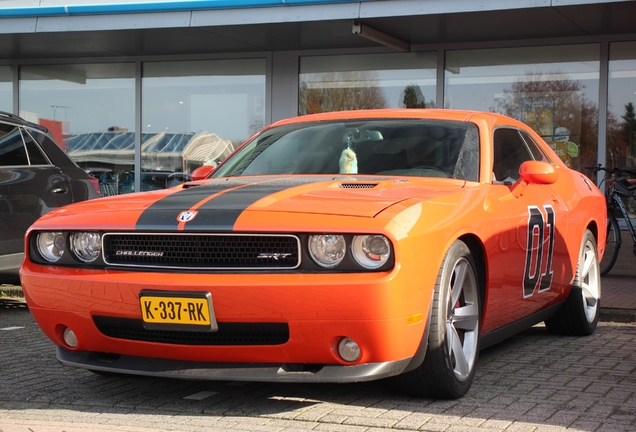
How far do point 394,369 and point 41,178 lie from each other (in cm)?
470

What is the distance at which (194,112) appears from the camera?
14.7m

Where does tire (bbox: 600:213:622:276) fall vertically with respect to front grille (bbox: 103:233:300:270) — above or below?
below

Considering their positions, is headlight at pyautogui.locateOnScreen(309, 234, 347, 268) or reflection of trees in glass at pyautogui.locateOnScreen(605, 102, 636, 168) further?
reflection of trees in glass at pyautogui.locateOnScreen(605, 102, 636, 168)

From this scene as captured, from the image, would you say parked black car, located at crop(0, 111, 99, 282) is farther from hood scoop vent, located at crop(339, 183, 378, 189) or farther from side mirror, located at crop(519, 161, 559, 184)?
side mirror, located at crop(519, 161, 559, 184)

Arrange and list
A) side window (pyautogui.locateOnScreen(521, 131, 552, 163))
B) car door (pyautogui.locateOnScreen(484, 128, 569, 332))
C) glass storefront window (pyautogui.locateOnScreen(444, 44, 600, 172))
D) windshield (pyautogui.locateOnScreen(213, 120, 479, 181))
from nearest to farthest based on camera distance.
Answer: car door (pyautogui.locateOnScreen(484, 128, 569, 332)) → windshield (pyautogui.locateOnScreen(213, 120, 479, 181)) → side window (pyautogui.locateOnScreen(521, 131, 552, 163)) → glass storefront window (pyautogui.locateOnScreen(444, 44, 600, 172))

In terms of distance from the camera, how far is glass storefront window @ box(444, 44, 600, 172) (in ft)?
40.8

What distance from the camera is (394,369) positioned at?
3758 mm

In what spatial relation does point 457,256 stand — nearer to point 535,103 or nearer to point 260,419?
point 260,419

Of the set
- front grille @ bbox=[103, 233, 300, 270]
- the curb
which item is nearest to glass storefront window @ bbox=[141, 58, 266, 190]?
the curb

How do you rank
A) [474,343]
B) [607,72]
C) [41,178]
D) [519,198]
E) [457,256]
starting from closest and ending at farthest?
1. [457,256]
2. [474,343]
3. [519,198]
4. [41,178]
5. [607,72]

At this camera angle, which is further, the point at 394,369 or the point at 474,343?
the point at 474,343

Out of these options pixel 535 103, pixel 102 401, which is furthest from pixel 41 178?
pixel 535 103

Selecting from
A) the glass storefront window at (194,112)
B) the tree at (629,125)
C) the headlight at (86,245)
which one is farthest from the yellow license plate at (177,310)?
the glass storefront window at (194,112)

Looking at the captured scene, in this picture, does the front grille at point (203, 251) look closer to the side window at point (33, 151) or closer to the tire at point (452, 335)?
the tire at point (452, 335)
